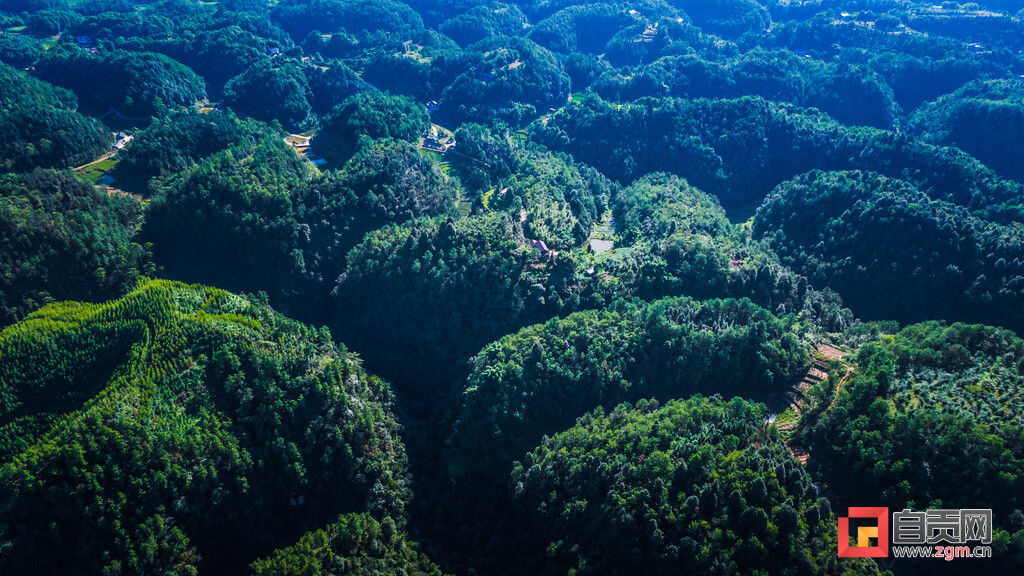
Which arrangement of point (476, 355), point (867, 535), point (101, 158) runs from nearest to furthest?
point (867, 535)
point (476, 355)
point (101, 158)

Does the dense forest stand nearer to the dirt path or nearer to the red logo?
the dirt path

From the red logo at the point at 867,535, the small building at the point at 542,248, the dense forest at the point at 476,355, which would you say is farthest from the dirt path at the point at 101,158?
the red logo at the point at 867,535

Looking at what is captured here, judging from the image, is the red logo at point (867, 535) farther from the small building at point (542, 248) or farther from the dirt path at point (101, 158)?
the dirt path at point (101, 158)

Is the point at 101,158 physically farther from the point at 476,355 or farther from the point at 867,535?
the point at 867,535

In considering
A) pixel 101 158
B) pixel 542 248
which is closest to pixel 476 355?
pixel 542 248

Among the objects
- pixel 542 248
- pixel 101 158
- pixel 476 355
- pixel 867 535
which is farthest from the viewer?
pixel 101 158

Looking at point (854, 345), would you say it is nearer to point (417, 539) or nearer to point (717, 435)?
point (717, 435)
